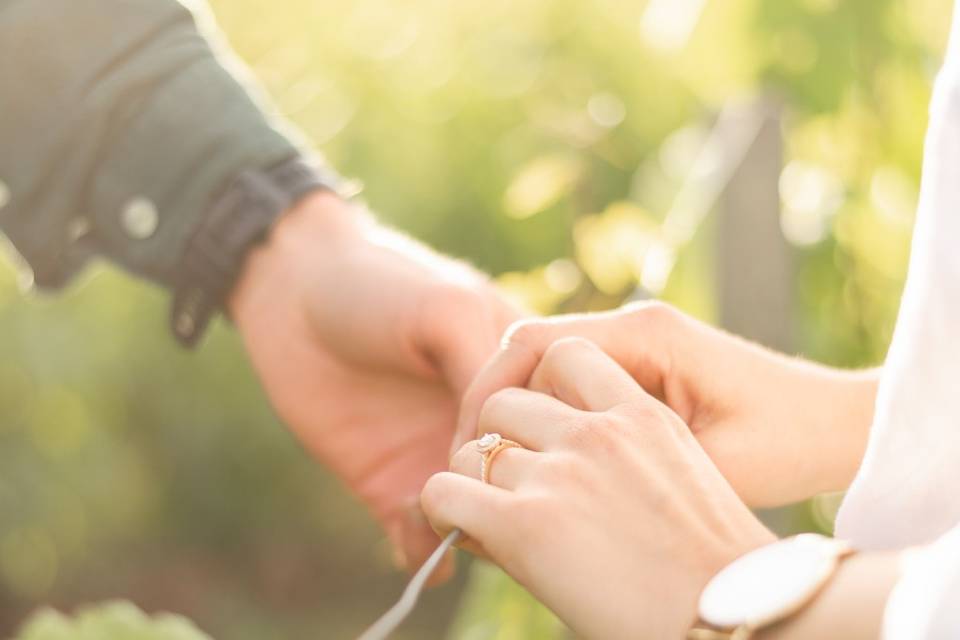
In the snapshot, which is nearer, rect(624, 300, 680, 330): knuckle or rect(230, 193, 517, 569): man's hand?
rect(624, 300, 680, 330): knuckle

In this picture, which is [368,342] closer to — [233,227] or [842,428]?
[233,227]

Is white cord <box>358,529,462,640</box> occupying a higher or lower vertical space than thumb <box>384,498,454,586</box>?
higher

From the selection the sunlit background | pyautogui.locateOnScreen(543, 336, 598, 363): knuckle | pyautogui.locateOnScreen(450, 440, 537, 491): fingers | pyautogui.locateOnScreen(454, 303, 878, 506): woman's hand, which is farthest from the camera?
the sunlit background

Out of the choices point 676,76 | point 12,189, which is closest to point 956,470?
point 12,189

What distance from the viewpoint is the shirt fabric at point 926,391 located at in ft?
3.22

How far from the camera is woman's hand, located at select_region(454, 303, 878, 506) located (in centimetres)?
127

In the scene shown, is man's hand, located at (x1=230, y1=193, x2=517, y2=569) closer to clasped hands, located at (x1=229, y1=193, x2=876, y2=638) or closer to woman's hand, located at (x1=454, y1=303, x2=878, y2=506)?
clasped hands, located at (x1=229, y1=193, x2=876, y2=638)

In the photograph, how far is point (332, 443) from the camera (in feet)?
5.93

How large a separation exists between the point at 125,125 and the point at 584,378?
1.00 metres

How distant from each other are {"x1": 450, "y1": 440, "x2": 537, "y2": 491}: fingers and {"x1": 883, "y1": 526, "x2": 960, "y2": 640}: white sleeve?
321 mm

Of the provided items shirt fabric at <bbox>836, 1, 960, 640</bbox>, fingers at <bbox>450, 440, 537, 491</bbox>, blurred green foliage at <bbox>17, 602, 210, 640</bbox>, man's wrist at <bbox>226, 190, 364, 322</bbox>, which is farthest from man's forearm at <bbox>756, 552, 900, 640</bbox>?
man's wrist at <bbox>226, 190, 364, 322</bbox>

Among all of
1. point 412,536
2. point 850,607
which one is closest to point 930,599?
point 850,607

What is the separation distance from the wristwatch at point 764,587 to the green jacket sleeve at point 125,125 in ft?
3.62

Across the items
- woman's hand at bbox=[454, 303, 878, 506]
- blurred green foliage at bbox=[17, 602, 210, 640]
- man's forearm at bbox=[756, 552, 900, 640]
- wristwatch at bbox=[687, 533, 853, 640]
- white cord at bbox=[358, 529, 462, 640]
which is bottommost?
woman's hand at bbox=[454, 303, 878, 506]
